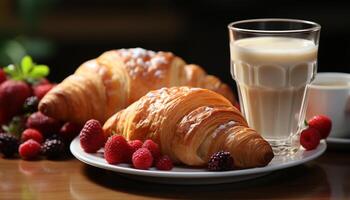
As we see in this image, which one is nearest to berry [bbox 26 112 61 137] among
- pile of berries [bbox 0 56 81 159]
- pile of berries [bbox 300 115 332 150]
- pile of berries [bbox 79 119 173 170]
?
pile of berries [bbox 0 56 81 159]

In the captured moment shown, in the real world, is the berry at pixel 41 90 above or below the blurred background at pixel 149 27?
above

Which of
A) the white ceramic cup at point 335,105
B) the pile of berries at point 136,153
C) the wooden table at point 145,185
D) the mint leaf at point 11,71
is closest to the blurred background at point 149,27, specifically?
the mint leaf at point 11,71

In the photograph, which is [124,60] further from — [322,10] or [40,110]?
[322,10]

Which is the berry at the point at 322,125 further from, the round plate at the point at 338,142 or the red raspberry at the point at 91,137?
the red raspberry at the point at 91,137

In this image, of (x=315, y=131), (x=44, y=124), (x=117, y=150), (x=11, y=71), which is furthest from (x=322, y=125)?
(x=11, y=71)

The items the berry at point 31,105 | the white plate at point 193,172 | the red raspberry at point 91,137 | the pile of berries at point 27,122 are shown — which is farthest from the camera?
the berry at point 31,105

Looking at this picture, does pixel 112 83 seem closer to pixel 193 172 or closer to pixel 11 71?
pixel 11 71

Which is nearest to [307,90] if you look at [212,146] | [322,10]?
[212,146]
